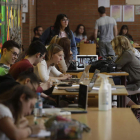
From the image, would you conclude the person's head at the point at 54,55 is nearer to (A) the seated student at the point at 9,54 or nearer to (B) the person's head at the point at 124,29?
(A) the seated student at the point at 9,54

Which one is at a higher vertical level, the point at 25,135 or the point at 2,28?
the point at 2,28

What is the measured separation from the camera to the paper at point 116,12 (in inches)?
425

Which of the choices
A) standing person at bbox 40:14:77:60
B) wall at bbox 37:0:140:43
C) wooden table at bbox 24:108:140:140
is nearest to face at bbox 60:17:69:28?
standing person at bbox 40:14:77:60

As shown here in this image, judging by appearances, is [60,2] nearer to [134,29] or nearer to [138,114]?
[134,29]

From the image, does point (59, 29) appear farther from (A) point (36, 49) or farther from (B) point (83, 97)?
(B) point (83, 97)

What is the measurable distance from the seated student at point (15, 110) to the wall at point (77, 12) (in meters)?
9.03

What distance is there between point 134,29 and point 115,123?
348 inches

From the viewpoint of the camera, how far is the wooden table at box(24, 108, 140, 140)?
2014 millimetres

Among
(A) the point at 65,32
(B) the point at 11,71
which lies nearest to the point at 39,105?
(B) the point at 11,71

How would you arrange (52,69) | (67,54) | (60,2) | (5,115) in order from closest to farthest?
(5,115) < (52,69) < (67,54) < (60,2)

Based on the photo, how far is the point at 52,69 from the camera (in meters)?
4.96

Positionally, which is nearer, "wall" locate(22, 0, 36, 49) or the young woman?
"wall" locate(22, 0, 36, 49)

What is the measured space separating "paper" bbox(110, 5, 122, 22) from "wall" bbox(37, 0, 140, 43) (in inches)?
3.9

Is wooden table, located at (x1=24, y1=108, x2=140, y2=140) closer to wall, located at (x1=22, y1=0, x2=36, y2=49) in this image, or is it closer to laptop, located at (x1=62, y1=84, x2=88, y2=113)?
laptop, located at (x1=62, y1=84, x2=88, y2=113)
